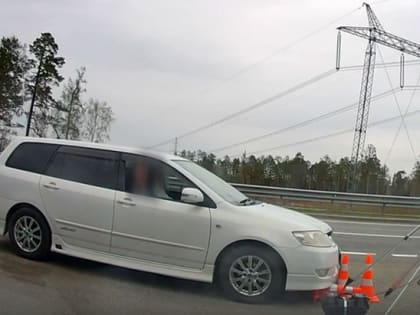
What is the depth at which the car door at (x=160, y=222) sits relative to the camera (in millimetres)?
5996

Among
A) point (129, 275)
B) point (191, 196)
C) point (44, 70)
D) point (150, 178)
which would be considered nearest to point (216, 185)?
point (191, 196)

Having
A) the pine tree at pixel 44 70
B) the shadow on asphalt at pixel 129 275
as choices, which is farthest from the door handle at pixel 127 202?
the pine tree at pixel 44 70

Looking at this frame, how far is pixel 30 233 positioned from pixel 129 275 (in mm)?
→ 1415

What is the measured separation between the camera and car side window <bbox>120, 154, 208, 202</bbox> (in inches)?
249

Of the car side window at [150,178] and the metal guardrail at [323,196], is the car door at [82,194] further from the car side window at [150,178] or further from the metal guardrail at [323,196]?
the metal guardrail at [323,196]

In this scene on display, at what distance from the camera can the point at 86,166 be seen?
6.78 meters

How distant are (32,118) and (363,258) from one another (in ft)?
87.7

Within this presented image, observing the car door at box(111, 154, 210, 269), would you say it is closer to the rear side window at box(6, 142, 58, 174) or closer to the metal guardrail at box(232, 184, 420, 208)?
the rear side window at box(6, 142, 58, 174)

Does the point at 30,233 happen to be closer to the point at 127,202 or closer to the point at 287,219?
the point at 127,202

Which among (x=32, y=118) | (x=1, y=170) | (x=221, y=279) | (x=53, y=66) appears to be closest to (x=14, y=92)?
(x=53, y=66)

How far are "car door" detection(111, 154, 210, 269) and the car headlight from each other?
1023 millimetres

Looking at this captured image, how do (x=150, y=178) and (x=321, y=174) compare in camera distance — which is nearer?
(x=150, y=178)

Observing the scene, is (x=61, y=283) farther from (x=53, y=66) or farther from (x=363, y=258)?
(x=53, y=66)

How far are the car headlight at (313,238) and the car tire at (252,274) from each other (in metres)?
0.32
